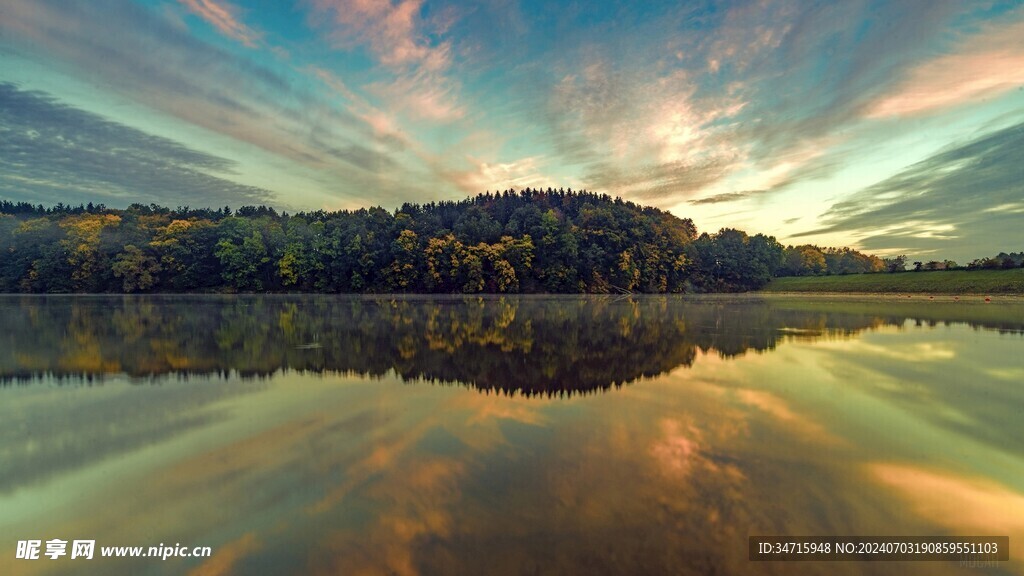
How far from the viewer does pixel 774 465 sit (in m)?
7.02

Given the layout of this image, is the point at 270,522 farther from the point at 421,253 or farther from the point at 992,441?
the point at 421,253

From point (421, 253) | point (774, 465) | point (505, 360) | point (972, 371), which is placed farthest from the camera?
point (421, 253)

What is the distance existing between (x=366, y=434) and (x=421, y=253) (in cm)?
7092

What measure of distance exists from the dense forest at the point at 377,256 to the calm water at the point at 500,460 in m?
61.5

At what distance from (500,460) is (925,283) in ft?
269

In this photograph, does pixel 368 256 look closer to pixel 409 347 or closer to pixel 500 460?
pixel 409 347

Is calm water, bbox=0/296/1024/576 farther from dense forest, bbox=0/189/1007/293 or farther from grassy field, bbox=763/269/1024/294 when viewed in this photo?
dense forest, bbox=0/189/1007/293

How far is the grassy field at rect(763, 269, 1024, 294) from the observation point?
54594mm

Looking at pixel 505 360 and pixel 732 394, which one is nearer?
pixel 732 394

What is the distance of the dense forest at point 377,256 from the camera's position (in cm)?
7719

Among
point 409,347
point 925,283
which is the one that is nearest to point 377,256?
point 409,347

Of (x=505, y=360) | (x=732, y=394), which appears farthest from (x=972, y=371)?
(x=505, y=360)

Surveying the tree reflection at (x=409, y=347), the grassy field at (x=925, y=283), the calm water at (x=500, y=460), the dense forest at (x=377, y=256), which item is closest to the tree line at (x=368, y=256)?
the dense forest at (x=377, y=256)

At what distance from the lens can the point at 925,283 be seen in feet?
208
